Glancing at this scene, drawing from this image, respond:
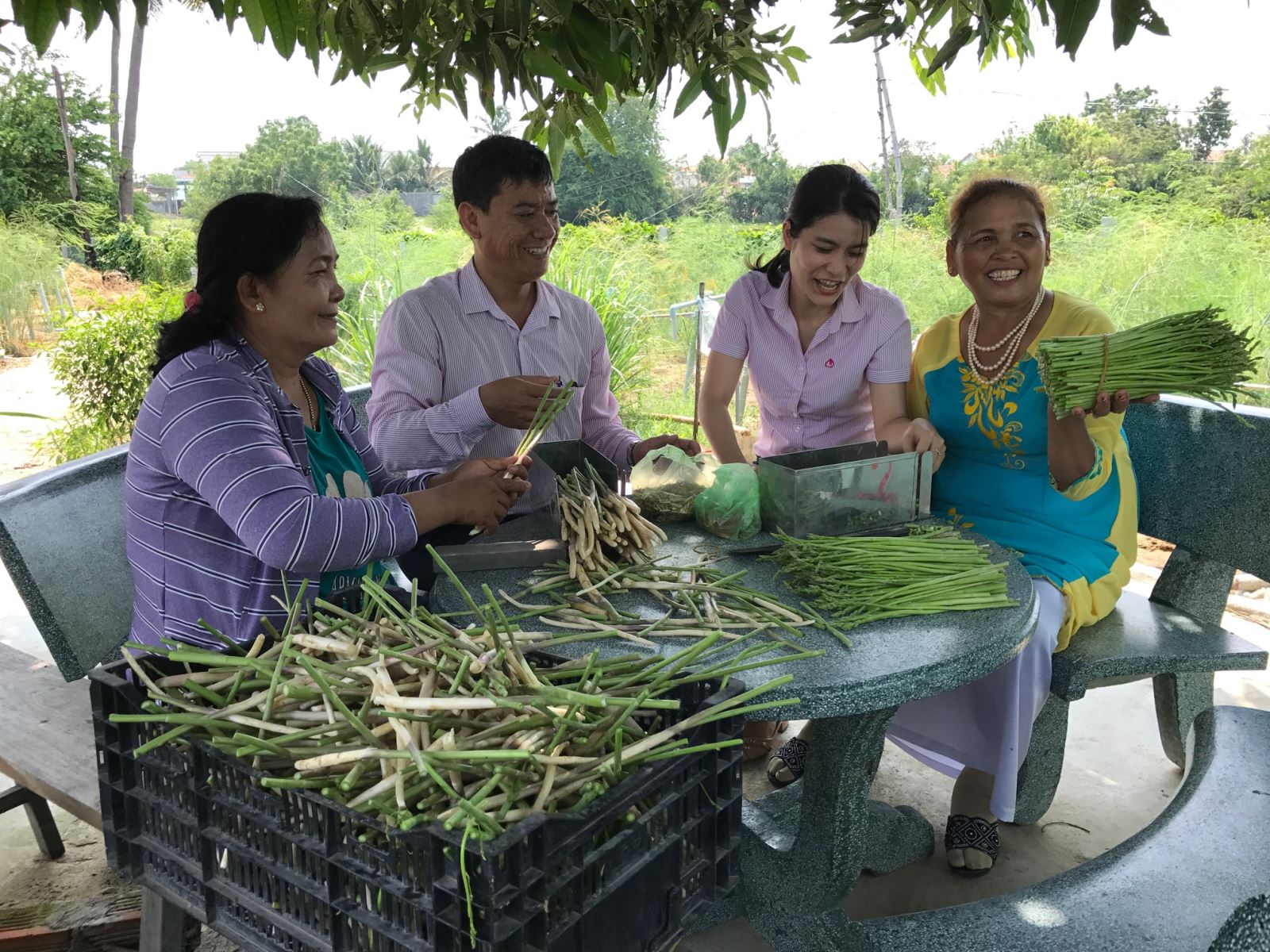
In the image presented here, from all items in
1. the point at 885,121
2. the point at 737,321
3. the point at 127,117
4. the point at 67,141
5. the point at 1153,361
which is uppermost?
the point at 127,117

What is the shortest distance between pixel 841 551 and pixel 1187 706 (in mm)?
1577

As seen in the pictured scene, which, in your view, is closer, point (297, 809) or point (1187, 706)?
point (297, 809)

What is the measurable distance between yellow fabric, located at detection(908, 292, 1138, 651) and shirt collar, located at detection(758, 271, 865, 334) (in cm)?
39

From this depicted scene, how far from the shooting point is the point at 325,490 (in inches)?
84.0

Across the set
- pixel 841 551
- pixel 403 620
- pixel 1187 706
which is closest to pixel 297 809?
pixel 403 620

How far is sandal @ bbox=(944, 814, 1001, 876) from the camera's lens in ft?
8.25

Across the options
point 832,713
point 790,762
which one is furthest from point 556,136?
point 790,762

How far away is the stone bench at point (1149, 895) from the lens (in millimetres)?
1583

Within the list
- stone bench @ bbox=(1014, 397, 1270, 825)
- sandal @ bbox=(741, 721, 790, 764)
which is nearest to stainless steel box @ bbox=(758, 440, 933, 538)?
stone bench @ bbox=(1014, 397, 1270, 825)

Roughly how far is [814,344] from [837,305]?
147 mm

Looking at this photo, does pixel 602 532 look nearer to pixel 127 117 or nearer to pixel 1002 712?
pixel 1002 712

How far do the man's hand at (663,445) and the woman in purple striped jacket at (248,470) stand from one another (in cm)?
51

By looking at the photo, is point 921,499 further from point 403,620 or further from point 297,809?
point 297,809

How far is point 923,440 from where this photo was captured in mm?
2520
